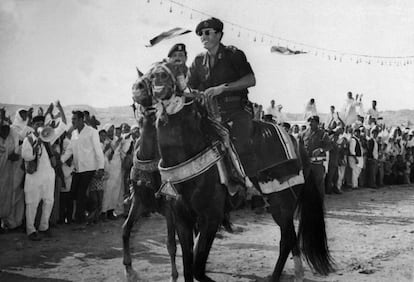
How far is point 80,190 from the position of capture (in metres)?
10.0

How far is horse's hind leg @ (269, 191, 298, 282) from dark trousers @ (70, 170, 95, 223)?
17.9 ft

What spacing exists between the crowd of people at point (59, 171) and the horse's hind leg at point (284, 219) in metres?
4.21

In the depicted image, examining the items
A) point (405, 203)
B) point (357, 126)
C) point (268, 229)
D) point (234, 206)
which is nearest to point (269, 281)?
point (234, 206)

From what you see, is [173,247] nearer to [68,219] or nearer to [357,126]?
[68,219]

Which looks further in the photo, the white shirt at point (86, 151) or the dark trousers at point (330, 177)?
the dark trousers at point (330, 177)

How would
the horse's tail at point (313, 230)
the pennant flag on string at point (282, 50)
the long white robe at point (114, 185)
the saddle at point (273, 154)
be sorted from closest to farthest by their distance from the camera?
1. the saddle at point (273, 154)
2. the horse's tail at point (313, 230)
3. the long white robe at point (114, 185)
4. the pennant flag on string at point (282, 50)

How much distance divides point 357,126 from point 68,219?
45.8 feet

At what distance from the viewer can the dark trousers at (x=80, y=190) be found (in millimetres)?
10016

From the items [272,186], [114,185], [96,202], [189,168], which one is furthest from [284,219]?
[114,185]

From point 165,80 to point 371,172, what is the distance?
16447mm

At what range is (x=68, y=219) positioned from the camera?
10148mm

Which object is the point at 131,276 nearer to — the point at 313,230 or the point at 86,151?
the point at 313,230

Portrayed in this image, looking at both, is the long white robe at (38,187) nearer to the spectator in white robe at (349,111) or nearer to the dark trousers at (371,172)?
the dark trousers at (371,172)

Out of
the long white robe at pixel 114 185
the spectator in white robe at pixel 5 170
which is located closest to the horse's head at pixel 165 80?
the spectator in white robe at pixel 5 170
